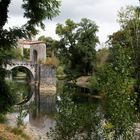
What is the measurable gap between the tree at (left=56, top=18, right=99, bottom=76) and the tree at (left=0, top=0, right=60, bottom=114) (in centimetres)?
5224

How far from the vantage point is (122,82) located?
39.3 ft

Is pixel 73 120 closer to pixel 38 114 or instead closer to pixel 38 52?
pixel 38 114

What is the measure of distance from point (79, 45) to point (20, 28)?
181ft

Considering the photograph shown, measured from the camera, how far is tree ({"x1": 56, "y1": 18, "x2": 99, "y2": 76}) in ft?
215

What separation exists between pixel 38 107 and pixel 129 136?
3065 centimetres

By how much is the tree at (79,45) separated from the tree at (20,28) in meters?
52.2

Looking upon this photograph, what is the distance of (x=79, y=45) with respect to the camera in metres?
66.1

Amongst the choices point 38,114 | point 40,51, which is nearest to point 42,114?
point 38,114

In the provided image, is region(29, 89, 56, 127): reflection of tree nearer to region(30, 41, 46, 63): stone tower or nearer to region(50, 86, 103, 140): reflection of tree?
region(50, 86, 103, 140): reflection of tree

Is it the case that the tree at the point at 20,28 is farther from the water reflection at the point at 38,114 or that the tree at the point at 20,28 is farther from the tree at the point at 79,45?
the tree at the point at 79,45

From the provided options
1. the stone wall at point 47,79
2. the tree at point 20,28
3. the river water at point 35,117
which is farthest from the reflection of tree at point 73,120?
the stone wall at point 47,79

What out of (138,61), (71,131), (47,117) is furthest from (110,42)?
(71,131)

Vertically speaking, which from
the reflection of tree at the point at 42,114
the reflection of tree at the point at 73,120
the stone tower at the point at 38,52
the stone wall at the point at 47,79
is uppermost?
the stone tower at the point at 38,52

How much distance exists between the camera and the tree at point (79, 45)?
65.6 meters
